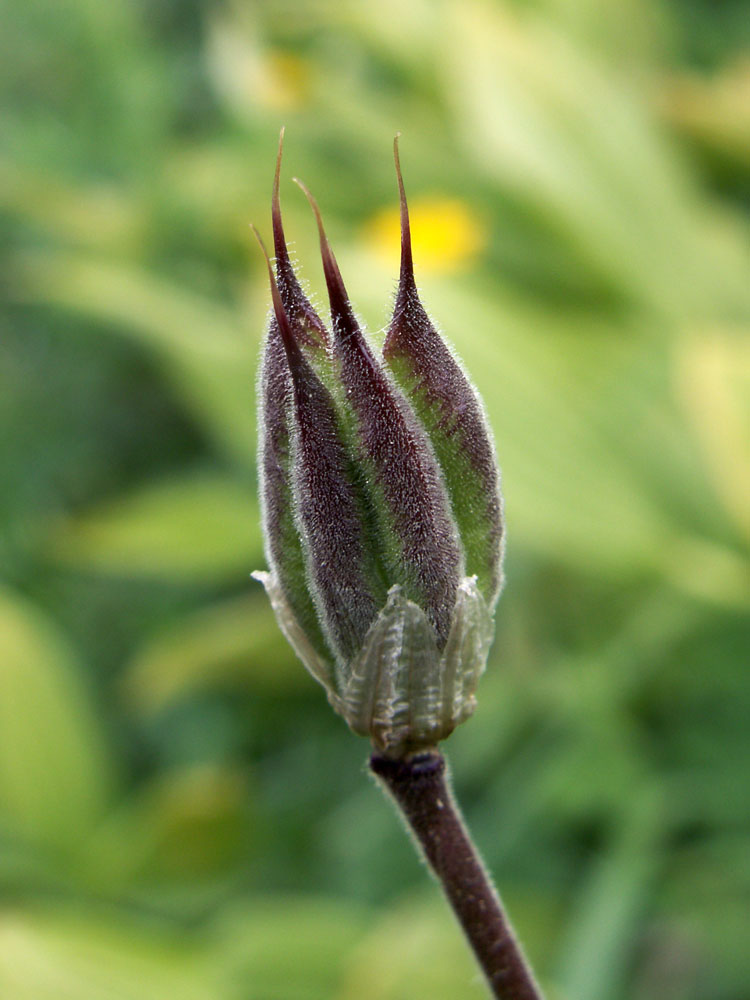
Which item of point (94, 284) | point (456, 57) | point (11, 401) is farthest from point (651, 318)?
point (11, 401)

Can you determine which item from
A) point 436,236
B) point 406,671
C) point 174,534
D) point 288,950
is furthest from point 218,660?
point 406,671

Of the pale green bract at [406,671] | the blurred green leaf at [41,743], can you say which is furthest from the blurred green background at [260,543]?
the pale green bract at [406,671]

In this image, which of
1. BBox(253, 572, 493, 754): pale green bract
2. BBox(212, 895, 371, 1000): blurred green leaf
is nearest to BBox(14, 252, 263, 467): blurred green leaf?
BBox(212, 895, 371, 1000): blurred green leaf

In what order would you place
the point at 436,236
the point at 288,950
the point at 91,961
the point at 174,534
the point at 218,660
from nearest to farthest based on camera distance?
the point at 91,961 → the point at 288,950 → the point at 218,660 → the point at 174,534 → the point at 436,236

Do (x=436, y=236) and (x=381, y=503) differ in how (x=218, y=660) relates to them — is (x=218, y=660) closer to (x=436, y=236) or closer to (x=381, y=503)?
(x=436, y=236)

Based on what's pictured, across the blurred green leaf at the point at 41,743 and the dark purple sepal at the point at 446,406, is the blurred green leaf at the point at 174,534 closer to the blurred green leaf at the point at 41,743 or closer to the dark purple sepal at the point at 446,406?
the blurred green leaf at the point at 41,743

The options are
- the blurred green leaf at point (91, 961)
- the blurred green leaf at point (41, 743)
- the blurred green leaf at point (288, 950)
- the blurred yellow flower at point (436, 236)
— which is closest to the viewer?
the blurred green leaf at point (91, 961)
